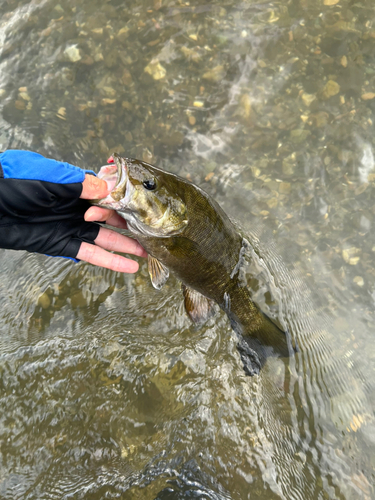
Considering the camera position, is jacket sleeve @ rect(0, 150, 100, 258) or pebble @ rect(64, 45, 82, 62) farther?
pebble @ rect(64, 45, 82, 62)

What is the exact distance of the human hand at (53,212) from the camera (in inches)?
105

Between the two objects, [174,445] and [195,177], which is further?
[195,177]

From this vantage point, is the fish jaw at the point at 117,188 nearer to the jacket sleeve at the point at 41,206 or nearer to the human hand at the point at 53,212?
the human hand at the point at 53,212

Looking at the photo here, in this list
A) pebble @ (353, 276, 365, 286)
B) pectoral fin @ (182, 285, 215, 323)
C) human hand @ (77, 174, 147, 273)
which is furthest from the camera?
pebble @ (353, 276, 365, 286)

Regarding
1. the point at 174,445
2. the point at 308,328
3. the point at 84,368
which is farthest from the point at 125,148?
the point at 174,445

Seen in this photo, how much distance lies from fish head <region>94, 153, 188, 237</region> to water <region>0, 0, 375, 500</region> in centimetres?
123

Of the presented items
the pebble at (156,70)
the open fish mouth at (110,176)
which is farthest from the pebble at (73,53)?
the open fish mouth at (110,176)

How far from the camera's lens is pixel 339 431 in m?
3.45

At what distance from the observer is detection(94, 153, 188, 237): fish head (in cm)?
266

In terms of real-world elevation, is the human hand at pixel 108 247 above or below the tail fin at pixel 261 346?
above

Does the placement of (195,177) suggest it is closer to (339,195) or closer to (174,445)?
(339,195)

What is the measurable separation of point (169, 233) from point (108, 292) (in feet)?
4.97

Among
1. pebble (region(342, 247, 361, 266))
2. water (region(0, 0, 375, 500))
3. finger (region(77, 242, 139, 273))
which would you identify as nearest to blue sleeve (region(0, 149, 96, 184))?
finger (region(77, 242, 139, 273))

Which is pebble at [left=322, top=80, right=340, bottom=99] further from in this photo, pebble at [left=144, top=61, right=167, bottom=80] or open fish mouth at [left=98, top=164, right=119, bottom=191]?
open fish mouth at [left=98, top=164, right=119, bottom=191]
